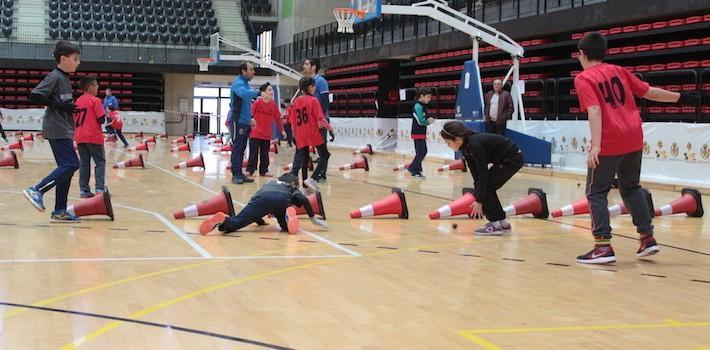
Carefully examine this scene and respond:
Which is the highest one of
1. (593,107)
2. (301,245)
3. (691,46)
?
(691,46)

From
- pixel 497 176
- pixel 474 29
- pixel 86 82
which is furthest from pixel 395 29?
pixel 497 176

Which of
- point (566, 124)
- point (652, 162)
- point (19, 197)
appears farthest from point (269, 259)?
point (566, 124)

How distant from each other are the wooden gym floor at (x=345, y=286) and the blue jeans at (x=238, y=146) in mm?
4281

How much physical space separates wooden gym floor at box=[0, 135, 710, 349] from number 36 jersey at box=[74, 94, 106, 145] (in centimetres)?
140

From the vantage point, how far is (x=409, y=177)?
56.1 feet

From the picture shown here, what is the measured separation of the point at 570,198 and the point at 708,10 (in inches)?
267

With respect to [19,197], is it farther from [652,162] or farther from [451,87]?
[451,87]

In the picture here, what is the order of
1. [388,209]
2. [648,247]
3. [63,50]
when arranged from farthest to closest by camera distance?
[388,209] < [63,50] < [648,247]

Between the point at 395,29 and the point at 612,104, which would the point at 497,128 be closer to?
the point at 612,104

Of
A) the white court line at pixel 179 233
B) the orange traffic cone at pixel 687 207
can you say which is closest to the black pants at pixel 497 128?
the orange traffic cone at pixel 687 207

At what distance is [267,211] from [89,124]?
4.01 m

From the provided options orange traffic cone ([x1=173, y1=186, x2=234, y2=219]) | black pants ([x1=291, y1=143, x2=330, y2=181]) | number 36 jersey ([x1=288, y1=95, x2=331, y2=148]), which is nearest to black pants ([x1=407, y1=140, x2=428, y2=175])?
black pants ([x1=291, y1=143, x2=330, y2=181])

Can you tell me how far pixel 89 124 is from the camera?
37.8 feet

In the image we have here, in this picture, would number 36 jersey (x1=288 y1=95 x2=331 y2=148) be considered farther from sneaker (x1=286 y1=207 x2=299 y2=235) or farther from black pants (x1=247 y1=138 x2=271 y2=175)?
sneaker (x1=286 y1=207 x2=299 y2=235)
